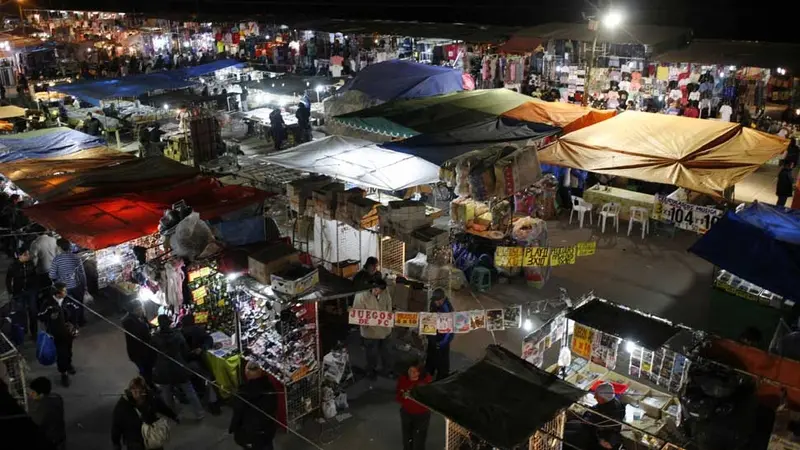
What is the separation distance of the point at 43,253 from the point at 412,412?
7124 millimetres

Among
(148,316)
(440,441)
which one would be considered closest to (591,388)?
(440,441)

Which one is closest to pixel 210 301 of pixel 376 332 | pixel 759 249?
pixel 376 332

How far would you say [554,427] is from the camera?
5.98 m

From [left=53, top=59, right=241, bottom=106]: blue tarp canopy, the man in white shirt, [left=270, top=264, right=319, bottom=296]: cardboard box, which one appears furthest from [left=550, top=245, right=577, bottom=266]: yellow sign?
[left=53, top=59, right=241, bottom=106]: blue tarp canopy

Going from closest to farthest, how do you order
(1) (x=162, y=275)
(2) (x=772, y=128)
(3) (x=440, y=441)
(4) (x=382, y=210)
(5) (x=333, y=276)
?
1. (3) (x=440, y=441)
2. (5) (x=333, y=276)
3. (1) (x=162, y=275)
4. (4) (x=382, y=210)
5. (2) (x=772, y=128)

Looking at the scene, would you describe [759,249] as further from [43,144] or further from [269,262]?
[43,144]

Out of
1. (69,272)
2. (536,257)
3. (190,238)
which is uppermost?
(190,238)

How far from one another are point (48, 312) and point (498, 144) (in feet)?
24.6

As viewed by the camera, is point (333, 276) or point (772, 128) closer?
point (333, 276)

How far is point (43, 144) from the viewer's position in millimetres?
13992

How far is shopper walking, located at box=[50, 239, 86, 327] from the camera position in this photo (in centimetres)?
1012

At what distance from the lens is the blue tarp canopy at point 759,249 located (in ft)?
26.1

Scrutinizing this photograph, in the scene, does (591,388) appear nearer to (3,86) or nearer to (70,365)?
(70,365)

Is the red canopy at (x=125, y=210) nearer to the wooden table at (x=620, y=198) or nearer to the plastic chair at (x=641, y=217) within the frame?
the wooden table at (x=620, y=198)
